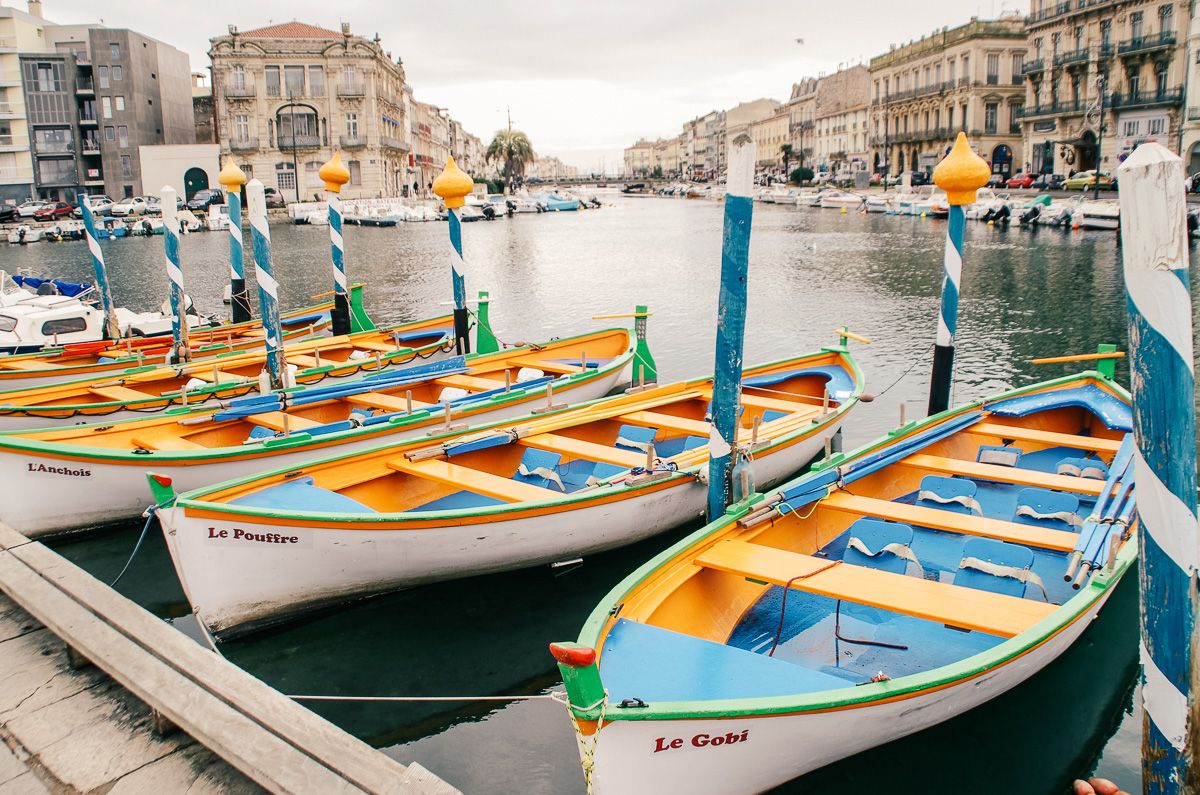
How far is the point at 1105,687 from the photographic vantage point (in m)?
7.26

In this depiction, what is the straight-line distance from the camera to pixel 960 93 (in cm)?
7844

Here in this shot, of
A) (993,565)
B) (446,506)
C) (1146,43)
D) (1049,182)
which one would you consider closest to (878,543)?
(993,565)

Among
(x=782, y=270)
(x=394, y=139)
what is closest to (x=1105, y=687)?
(x=782, y=270)

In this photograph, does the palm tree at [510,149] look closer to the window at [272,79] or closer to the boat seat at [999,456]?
the window at [272,79]

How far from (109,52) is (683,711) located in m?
82.4

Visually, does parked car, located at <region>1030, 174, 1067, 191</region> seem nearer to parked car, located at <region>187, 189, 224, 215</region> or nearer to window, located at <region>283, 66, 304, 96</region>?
window, located at <region>283, 66, 304, 96</region>

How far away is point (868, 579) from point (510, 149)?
11600 centimetres

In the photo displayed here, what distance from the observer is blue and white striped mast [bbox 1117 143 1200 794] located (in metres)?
4.02

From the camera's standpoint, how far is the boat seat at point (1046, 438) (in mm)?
9719

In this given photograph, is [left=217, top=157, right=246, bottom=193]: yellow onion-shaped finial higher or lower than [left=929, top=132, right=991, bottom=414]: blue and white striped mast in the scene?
higher

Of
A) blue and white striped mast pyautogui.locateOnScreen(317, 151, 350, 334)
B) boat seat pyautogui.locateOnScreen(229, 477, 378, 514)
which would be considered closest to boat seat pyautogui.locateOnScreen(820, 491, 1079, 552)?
boat seat pyautogui.locateOnScreen(229, 477, 378, 514)

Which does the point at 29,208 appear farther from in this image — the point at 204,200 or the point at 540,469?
the point at 540,469

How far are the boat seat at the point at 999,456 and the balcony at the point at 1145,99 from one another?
190 ft

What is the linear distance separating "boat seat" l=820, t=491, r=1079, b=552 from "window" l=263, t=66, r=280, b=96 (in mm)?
83062
